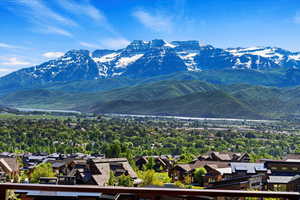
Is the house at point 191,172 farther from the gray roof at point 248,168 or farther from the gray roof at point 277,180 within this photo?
the gray roof at point 277,180

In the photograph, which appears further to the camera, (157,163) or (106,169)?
(157,163)

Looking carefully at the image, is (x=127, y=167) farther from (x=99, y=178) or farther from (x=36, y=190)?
(x=36, y=190)

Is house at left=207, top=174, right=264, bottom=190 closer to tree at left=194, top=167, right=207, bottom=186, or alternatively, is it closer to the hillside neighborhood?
the hillside neighborhood

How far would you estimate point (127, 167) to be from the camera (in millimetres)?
41562

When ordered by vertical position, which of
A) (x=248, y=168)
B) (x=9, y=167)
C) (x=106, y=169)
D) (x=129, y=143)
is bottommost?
(x=9, y=167)

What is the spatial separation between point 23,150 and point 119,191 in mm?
75140

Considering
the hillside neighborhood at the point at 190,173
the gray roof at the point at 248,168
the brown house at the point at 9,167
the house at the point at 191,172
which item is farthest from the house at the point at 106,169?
the gray roof at the point at 248,168

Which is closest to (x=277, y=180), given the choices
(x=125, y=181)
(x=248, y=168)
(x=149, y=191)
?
(x=248, y=168)

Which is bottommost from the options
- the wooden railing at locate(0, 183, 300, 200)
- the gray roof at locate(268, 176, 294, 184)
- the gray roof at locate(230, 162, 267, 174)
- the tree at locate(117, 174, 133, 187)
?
the tree at locate(117, 174, 133, 187)

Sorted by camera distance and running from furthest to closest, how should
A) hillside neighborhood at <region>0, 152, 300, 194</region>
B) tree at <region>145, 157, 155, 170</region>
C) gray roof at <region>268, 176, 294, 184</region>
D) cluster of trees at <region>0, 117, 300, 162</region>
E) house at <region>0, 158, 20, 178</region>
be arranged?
cluster of trees at <region>0, 117, 300, 162</region> < tree at <region>145, 157, 155, 170</region> < house at <region>0, 158, 20, 178</region> < hillside neighborhood at <region>0, 152, 300, 194</region> < gray roof at <region>268, 176, 294, 184</region>

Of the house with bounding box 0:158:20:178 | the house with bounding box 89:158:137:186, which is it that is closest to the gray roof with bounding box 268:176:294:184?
the house with bounding box 89:158:137:186

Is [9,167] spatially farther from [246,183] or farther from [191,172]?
[246,183]

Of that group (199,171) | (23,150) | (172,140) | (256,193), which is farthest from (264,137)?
(256,193)

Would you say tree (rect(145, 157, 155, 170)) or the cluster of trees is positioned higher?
the cluster of trees
